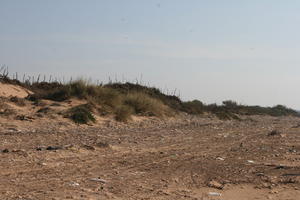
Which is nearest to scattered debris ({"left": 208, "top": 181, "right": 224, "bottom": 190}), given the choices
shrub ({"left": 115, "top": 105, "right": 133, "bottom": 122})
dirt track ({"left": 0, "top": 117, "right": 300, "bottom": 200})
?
dirt track ({"left": 0, "top": 117, "right": 300, "bottom": 200})

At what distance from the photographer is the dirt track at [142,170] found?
204 inches

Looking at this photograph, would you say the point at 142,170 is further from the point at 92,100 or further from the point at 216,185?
the point at 92,100

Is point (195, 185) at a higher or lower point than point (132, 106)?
lower

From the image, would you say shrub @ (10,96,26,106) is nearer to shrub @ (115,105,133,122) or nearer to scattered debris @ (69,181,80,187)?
shrub @ (115,105,133,122)

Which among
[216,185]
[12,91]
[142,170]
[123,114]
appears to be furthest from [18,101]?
[216,185]

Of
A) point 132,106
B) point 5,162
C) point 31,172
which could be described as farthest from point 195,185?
point 132,106

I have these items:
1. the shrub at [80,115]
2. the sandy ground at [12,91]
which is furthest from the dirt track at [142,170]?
the sandy ground at [12,91]

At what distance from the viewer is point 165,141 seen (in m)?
10.8

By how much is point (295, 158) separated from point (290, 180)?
2.31 m

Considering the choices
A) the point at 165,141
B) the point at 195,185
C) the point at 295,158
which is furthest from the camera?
the point at 165,141

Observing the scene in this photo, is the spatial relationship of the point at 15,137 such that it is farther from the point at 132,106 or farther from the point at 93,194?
the point at 132,106

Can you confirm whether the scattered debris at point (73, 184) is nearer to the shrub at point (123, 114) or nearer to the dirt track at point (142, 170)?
the dirt track at point (142, 170)

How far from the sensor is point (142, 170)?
6586 millimetres

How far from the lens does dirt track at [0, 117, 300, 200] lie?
519 centimetres
